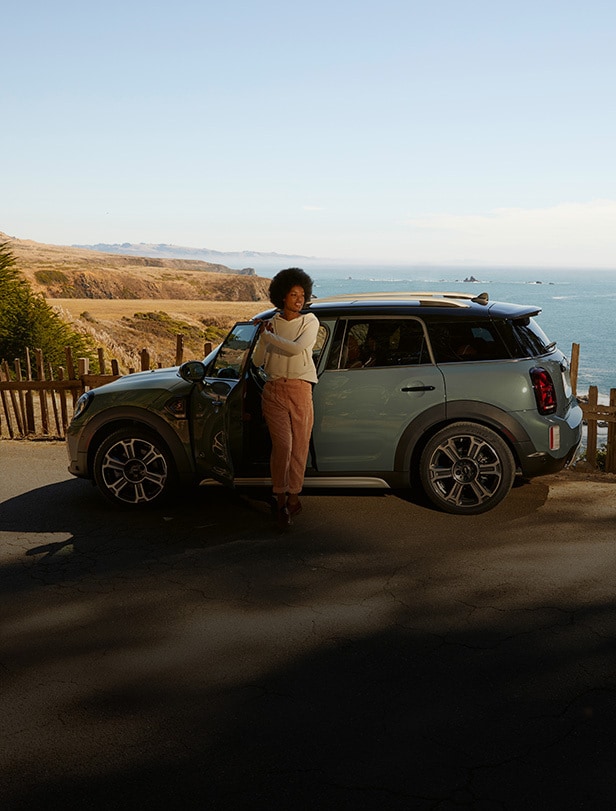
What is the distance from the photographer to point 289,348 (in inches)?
247

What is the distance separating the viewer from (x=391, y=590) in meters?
5.31

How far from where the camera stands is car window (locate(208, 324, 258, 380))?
23.2 feet

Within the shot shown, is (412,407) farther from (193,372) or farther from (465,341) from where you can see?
(193,372)

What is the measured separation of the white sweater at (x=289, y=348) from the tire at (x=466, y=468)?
125 cm

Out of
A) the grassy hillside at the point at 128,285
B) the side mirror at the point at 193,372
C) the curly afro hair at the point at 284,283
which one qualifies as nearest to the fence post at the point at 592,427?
the curly afro hair at the point at 284,283

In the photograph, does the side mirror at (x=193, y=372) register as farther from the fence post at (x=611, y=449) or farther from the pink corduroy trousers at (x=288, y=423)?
the fence post at (x=611, y=449)

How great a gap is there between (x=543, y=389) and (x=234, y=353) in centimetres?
263

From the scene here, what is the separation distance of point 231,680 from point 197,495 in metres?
3.77

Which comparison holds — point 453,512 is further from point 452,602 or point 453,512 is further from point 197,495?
point 197,495

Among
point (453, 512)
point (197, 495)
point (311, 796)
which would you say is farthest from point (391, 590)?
point (197, 495)

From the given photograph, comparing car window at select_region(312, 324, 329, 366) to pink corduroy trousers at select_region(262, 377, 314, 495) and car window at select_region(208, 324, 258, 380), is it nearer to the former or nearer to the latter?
car window at select_region(208, 324, 258, 380)

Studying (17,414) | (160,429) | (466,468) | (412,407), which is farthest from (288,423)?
(17,414)

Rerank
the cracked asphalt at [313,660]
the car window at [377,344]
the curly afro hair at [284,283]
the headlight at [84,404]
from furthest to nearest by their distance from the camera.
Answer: the headlight at [84,404] < the car window at [377,344] < the curly afro hair at [284,283] < the cracked asphalt at [313,660]

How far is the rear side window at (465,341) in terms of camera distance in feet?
22.2
